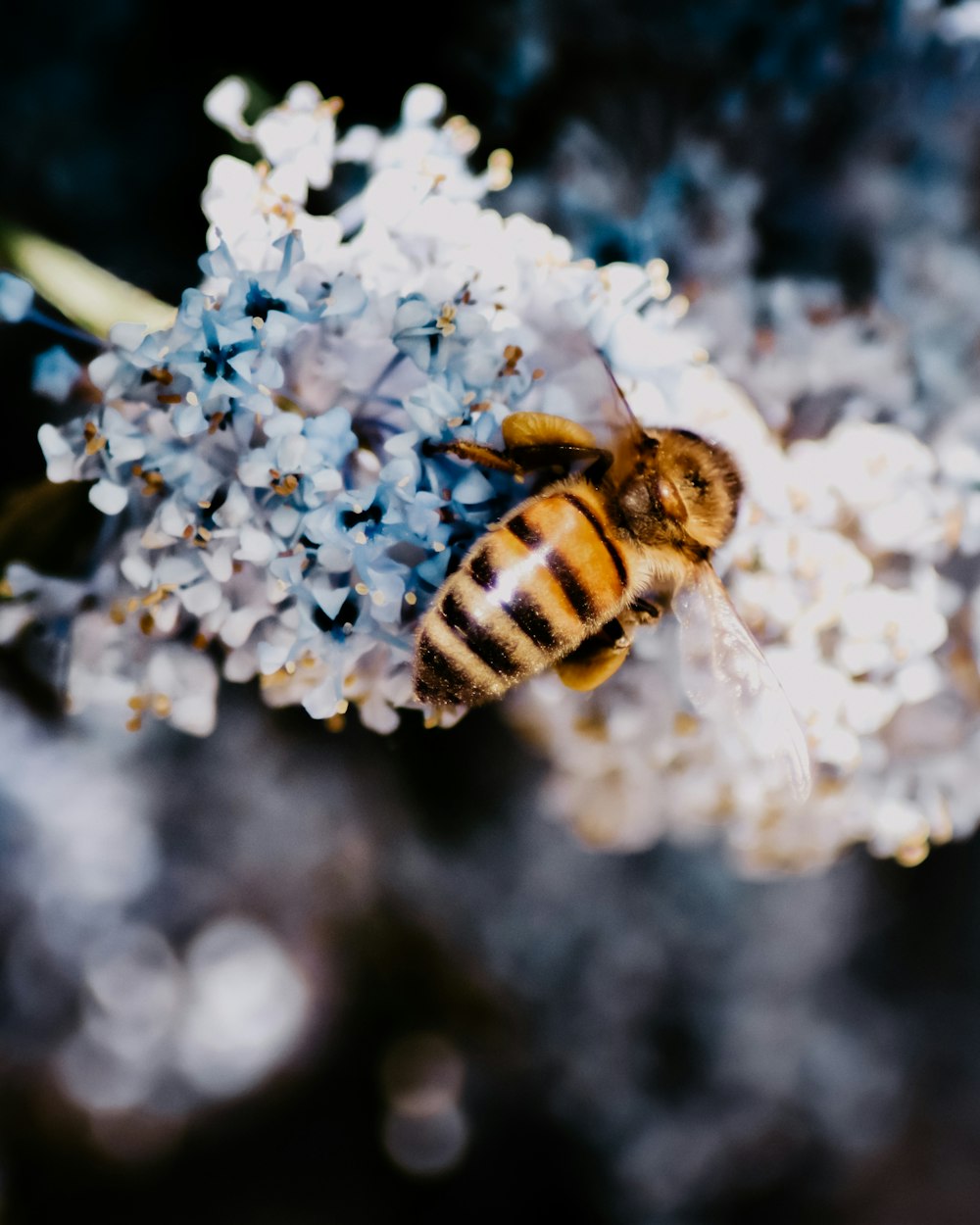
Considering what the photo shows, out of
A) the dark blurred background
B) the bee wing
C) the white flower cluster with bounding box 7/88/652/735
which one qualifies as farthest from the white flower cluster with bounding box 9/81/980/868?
the dark blurred background

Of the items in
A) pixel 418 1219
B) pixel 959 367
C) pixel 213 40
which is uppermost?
pixel 959 367

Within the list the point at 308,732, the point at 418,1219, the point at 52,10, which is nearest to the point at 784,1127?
the point at 418,1219

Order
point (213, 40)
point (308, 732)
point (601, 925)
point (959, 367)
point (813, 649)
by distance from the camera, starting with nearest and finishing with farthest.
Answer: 1. point (813, 649)
2. point (959, 367)
3. point (213, 40)
4. point (308, 732)
5. point (601, 925)

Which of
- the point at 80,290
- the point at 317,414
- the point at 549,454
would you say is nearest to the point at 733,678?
the point at 549,454

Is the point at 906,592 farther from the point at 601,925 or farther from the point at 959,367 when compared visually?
the point at 601,925

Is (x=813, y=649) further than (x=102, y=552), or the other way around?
(x=813, y=649)

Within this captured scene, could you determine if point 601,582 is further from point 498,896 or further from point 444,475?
point 498,896
